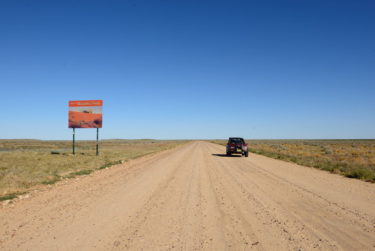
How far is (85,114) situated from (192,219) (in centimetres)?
3020

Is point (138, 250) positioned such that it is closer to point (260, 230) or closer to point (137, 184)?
point (260, 230)

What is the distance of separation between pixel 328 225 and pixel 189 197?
3.89 metres

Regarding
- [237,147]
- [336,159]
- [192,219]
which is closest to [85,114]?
[237,147]

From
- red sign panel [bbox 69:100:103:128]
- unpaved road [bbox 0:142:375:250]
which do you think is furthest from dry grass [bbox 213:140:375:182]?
red sign panel [bbox 69:100:103:128]

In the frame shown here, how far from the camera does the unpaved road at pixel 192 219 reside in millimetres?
4281

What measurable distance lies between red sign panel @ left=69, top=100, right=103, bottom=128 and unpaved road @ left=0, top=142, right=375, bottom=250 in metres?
24.3

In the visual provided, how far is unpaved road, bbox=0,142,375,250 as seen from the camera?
4281 mm

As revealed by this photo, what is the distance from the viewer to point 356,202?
724 centimetres

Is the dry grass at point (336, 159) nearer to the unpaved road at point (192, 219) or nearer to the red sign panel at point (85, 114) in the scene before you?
the unpaved road at point (192, 219)

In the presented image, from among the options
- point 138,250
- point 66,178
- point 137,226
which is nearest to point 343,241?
point 138,250

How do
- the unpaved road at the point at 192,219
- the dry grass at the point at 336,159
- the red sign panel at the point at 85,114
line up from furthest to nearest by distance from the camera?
the red sign panel at the point at 85,114 < the dry grass at the point at 336,159 < the unpaved road at the point at 192,219

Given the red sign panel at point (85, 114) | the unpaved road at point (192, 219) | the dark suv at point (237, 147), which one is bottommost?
the unpaved road at point (192, 219)

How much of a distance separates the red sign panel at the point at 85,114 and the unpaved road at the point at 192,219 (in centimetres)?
2430

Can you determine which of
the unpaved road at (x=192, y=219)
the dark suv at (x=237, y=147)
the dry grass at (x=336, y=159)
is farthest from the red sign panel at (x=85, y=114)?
the unpaved road at (x=192, y=219)
